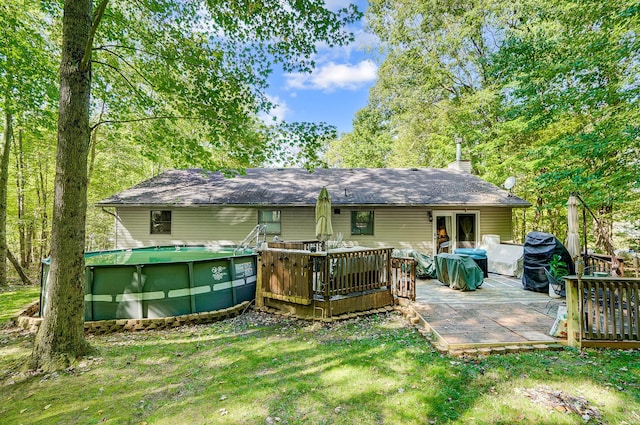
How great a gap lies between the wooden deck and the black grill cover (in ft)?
0.76

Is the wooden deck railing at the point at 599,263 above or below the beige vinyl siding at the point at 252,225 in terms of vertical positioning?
below

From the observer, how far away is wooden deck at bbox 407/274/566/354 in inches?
154

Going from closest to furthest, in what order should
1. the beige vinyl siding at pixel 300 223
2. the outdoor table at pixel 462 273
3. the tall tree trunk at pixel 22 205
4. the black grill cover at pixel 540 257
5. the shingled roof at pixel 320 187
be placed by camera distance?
the black grill cover at pixel 540 257 → the outdoor table at pixel 462 273 → the shingled roof at pixel 320 187 → the beige vinyl siding at pixel 300 223 → the tall tree trunk at pixel 22 205

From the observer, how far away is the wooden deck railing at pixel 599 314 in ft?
12.6

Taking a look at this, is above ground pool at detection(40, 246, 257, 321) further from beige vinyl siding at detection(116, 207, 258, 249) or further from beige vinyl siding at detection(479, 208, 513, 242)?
beige vinyl siding at detection(479, 208, 513, 242)

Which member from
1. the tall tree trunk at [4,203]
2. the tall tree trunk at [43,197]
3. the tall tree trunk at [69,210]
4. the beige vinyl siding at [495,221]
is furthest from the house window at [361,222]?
the tall tree trunk at [43,197]

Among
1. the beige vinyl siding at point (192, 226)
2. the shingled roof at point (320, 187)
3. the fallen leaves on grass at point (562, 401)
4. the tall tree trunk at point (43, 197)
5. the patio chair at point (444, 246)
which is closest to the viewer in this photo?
the fallen leaves on grass at point (562, 401)

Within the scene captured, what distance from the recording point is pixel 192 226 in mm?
11828

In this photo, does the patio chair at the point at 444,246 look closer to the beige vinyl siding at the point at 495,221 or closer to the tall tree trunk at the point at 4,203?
the beige vinyl siding at the point at 495,221

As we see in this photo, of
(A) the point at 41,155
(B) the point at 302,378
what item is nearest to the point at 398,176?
(B) the point at 302,378

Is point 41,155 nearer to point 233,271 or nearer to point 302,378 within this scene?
point 233,271

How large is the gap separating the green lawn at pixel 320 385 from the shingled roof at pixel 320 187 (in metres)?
7.13

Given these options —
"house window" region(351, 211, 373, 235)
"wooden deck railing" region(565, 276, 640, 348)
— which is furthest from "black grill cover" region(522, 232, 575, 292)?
"house window" region(351, 211, 373, 235)

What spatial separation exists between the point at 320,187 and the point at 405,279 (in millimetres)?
7066
